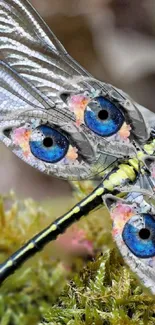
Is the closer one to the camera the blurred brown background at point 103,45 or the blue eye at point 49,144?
the blue eye at point 49,144

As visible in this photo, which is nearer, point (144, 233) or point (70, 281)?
point (144, 233)

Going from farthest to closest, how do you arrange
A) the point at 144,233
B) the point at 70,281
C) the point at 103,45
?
the point at 103,45
the point at 70,281
the point at 144,233

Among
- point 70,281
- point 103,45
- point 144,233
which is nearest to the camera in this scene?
point 144,233

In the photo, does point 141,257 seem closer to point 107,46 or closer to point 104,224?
point 104,224

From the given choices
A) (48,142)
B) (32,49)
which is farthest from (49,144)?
→ (32,49)

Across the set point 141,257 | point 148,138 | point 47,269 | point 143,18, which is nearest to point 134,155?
point 148,138

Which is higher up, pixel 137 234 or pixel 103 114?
pixel 103 114

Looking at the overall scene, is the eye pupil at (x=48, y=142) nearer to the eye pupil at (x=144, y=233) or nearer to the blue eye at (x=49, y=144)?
the blue eye at (x=49, y=144)

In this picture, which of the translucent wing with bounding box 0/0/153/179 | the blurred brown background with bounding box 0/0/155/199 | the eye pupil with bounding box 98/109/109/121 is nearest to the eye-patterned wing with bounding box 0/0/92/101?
the translucent wing with bounding box 0/0/153/179

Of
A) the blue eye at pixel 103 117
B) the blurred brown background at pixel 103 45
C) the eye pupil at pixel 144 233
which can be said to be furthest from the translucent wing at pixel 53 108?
the blurred brown background at pixel 103 45

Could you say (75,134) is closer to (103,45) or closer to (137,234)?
(137,234)
